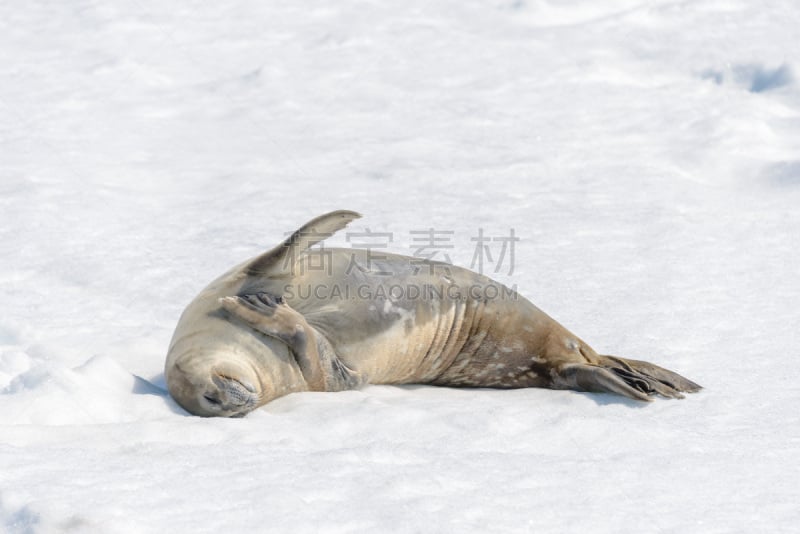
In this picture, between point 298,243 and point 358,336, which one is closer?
point 298,243

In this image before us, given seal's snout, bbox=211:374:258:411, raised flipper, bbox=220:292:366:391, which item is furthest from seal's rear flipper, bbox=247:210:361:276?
seal's snout, bbox=211:374:258:411

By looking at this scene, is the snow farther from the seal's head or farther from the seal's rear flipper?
the seal's rear flipper

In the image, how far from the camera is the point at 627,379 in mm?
4309

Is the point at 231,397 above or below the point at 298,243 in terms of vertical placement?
below

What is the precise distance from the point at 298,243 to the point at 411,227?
90.6 inches

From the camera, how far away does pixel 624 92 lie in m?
8.38

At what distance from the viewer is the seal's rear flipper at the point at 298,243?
406 cm

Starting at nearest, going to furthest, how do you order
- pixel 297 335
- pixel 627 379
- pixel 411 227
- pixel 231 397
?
pixel 231 397 < pixel 297 335 < pixel 627 379 < pixel 411 227

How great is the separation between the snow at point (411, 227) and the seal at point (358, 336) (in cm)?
13

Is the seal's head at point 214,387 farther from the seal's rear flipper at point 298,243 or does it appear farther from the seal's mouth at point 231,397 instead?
the seal's rear flipper at point 298,243

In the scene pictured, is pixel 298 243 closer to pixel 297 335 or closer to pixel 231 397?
pixel 297 335

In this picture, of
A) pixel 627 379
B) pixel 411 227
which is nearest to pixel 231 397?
pixel 627 379

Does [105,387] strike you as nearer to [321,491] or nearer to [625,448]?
[321,491]

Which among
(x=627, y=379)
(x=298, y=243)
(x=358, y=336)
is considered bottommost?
(x=627, y=379)
